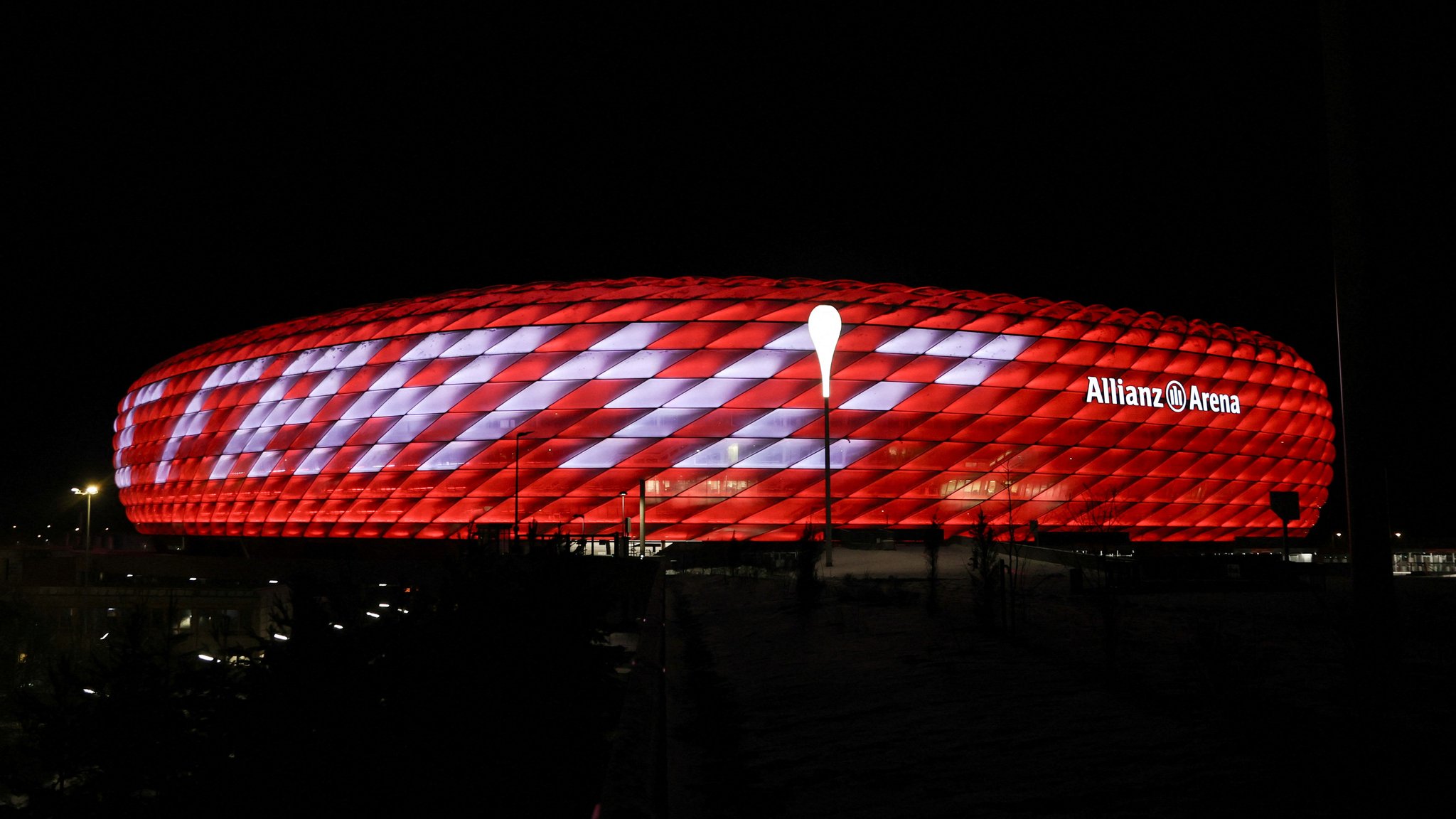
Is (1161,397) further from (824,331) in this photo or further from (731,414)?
(824,331)

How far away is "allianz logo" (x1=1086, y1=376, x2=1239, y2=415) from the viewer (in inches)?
1786

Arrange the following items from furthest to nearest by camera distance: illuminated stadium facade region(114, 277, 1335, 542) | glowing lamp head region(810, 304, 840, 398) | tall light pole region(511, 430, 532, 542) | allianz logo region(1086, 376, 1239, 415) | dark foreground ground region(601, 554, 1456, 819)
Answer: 1. allianz logo region(1086, 376, 1239, 415)
2. illuminated stadium facade region(114, 277, 1335, 542)
3. tall light pole region(511, 430, 532, 542)
4. glowing lamp head region(810, 304, 840, 398)
5. dark foreground ground region(601, 554, 1456, 819)

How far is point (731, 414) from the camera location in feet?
139

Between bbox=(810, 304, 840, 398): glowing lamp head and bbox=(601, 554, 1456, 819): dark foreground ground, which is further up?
bbox=(810, 304, 840, 398): glowing lamp head

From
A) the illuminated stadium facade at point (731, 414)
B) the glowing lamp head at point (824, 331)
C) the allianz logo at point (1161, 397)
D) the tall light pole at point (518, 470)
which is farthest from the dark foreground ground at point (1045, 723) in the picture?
the allianz logo at point (1161, 397)

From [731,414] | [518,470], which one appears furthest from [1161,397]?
[518,470]

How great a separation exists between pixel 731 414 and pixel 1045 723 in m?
35.7

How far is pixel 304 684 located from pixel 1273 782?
5.33m

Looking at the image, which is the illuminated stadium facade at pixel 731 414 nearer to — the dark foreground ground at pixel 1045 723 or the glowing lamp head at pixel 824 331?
the glowing lamp head at pixel 824 331

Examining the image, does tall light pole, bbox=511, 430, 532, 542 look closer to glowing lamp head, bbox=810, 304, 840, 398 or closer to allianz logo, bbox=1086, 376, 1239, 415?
glowing lamp head, bbox=810, 304, 840, 398

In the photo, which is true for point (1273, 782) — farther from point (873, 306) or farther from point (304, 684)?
point (873, 306)

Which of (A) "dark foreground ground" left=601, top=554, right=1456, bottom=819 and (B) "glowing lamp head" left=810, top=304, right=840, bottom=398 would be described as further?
(B) "glowing lamp head" left=810, top=304, right=840, bottom=398

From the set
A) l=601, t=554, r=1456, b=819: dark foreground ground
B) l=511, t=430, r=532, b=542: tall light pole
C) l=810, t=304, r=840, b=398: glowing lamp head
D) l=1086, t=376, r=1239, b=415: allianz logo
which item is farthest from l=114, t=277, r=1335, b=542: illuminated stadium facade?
l=601, t=554, r=1456, b=819: dark foreground ground

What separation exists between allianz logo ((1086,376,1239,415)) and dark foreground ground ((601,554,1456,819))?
34.4 m
